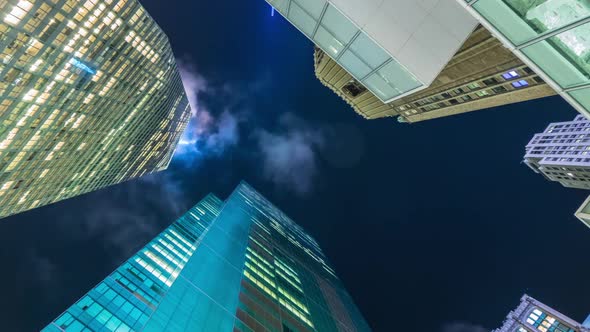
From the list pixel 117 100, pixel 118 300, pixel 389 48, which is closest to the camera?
pixel 389 48

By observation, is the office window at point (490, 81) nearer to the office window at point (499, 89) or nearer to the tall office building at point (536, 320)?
the office window at point (499, 89)

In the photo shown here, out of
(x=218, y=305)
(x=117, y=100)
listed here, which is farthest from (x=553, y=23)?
(x=117, y=100)

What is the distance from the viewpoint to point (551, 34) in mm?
8977

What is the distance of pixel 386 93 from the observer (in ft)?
61.0

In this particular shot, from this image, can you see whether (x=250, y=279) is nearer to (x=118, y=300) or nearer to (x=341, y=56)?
(x=118, y=300)

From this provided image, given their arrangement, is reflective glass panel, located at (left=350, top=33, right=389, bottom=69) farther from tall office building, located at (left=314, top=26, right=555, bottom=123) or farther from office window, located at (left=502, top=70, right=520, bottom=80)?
office window, located at (left=502, top=70, right=520, bottom=80)

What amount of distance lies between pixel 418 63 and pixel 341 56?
4.83m

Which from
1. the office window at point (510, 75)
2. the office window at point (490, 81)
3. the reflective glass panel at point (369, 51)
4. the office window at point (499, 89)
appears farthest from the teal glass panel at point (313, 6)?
the office window at point (499, 89)

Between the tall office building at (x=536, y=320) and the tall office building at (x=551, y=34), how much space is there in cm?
10540

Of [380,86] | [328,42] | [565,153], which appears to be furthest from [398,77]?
[565,153]

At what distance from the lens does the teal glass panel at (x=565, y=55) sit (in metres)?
8.60

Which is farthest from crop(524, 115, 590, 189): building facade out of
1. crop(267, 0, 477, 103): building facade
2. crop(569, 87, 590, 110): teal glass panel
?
crop(569, 87, 590, 110): teal glass panel

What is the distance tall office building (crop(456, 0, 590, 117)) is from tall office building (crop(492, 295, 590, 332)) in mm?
105401

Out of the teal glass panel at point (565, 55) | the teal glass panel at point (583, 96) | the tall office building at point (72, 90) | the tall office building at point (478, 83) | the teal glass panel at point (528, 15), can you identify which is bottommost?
the tall office building at point (72, 90)
